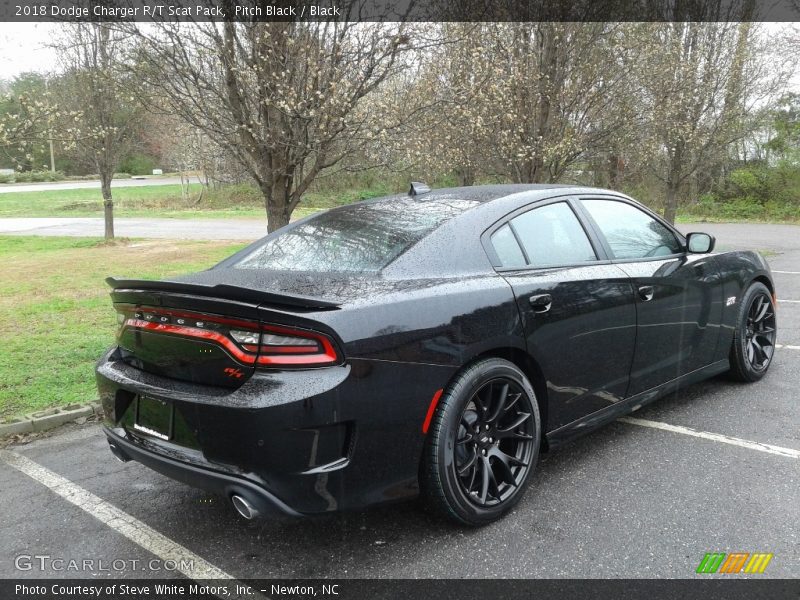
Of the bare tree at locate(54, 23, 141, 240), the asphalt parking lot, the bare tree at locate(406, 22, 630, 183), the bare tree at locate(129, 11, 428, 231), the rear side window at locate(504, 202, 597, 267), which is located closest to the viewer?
the asphalt parking lot

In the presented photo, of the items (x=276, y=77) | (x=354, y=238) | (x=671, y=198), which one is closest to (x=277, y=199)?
(x=276, y=77)

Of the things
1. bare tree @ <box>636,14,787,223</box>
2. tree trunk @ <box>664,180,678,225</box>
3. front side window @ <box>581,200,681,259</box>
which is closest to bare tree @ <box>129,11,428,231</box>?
front side window @ <box>581,200,681,259</box>

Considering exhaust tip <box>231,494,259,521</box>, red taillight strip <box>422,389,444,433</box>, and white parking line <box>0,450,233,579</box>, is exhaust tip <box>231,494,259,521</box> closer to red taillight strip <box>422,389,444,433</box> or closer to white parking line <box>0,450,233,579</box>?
white parking line <box>0,450,233,579</box>

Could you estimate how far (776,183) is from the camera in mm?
26859

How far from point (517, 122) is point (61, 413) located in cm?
754

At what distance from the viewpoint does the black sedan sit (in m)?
2.28

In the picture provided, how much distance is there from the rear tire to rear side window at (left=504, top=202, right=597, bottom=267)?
5.81ft

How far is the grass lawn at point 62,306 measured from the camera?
4.75 metres

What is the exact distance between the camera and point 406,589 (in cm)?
234

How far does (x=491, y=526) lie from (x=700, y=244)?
97.0 inches

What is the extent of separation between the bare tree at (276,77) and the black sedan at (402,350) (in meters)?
2.88

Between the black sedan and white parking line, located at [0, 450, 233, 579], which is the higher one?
the black sedan

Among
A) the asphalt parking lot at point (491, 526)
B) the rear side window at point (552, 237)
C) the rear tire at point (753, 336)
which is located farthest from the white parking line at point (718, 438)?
the rear side window at point (552, 237)

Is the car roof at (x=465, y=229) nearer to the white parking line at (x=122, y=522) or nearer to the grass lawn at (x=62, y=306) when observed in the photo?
the white parking line at (x=122, y=522)
